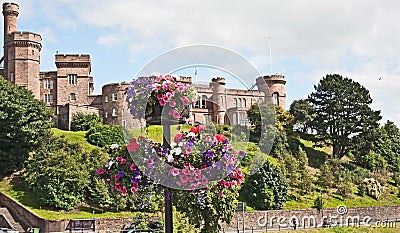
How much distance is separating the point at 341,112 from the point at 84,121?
2742cm

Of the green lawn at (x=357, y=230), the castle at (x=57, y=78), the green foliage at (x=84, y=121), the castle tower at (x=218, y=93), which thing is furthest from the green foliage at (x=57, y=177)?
the castle at (x=57, y=78)

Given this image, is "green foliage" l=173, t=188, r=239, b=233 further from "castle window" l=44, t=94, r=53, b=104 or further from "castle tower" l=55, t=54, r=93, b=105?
"castle window" l=44, t=94, r=53, b=104

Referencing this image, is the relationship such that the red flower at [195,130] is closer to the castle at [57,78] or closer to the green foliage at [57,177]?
the green foliage at [57,177]

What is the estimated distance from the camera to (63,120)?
201 ft

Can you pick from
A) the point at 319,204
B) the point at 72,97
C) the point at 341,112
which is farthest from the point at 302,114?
the point at 72,97

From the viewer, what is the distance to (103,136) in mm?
52531

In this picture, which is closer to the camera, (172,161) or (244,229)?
(172,161)

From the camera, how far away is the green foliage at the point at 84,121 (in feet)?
196

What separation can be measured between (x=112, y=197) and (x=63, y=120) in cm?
2492

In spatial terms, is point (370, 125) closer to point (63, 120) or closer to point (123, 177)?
point (63, 120)

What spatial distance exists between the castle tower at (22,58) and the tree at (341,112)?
3129 cm

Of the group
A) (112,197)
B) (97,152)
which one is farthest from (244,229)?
(97,152)

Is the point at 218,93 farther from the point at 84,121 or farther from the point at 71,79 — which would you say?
the point at 71,79

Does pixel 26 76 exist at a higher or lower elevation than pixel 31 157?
higher
